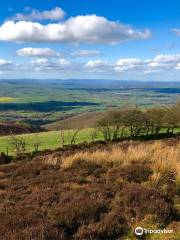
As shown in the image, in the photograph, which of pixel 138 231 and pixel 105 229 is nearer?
pixel 138 231

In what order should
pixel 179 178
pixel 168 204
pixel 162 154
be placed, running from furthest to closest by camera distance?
pixel 162 154
pixel 179 178
pixel 168 204

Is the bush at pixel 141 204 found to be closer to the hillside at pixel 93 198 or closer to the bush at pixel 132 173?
the hillside at pixel 93 198

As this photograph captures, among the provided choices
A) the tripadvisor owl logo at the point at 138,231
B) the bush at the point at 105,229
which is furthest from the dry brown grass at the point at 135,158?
the tripadvisor owl logo at the point at 138,231

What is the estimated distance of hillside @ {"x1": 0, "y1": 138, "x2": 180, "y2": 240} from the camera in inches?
299

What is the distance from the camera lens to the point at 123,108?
80438 mm

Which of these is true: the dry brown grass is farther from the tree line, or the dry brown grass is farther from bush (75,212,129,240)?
the tree line

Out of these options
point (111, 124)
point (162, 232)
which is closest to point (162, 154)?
point (162, 232)

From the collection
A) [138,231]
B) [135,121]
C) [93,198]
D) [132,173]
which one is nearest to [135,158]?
[132,173]

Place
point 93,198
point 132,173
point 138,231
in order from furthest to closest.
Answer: point 132,173, point 93,198, point 138,231

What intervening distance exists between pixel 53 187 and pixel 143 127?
6921 centimetres

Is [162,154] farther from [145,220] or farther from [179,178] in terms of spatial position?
[145,220]

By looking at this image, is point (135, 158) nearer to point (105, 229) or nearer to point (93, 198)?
point (93, 198)

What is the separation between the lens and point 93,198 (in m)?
9.68

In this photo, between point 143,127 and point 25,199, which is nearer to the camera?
point 25,199
